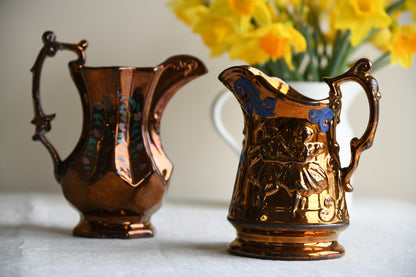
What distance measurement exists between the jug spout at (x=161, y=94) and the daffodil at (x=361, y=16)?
20cm

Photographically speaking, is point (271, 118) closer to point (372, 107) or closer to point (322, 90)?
point (372, 107)

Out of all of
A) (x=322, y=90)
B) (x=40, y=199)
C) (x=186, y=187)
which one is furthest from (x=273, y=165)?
(x=186, y=187)

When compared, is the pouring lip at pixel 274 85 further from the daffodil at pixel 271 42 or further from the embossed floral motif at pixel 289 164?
the daffodil at pixel 271 42

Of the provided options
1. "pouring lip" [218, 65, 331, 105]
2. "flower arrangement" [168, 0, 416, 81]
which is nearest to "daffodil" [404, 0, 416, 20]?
"flower arrangement" [168, 0, 416, 81]

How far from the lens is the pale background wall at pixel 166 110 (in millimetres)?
1118

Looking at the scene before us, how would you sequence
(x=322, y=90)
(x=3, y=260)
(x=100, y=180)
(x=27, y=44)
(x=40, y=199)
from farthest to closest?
(x=27, y=44) → (x=40, y=199) → (x=322, y=90) → (x=100, y=180) → (x=3, y=260)

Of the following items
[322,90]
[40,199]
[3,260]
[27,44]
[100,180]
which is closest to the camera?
[3,260]

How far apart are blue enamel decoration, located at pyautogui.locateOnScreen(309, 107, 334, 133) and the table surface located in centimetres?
11

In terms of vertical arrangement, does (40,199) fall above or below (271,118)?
below

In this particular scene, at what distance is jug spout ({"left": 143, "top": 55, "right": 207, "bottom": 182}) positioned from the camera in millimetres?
646

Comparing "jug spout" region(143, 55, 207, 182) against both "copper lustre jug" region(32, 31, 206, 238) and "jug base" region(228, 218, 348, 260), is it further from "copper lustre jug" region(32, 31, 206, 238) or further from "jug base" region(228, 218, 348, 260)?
"jug base" region(228, 218, 348, 260)

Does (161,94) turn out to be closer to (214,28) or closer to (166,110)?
(214,28)

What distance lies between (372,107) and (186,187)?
696mm

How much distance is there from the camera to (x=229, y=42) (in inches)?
32.7
